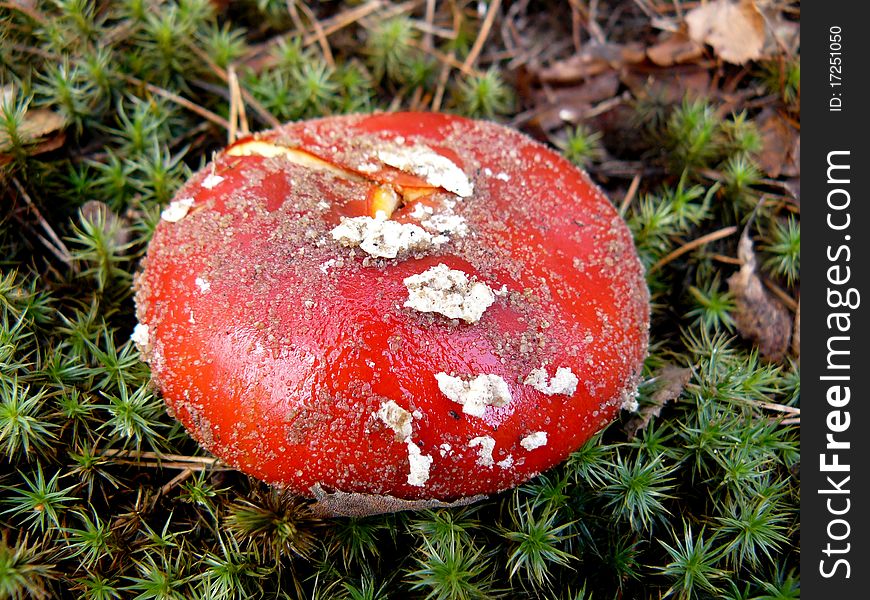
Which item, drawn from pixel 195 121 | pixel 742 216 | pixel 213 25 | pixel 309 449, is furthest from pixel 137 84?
pixel 742 216

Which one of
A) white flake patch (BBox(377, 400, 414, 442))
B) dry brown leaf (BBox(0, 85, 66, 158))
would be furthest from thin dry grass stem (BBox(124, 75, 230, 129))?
white flake patch (BBox(377, 400, 414, 442))

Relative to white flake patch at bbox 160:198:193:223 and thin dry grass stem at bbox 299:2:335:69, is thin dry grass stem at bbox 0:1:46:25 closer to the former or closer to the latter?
thin dry grass stem at bbox 299:2:335:69

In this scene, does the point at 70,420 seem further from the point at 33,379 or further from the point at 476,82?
the point at 476,82

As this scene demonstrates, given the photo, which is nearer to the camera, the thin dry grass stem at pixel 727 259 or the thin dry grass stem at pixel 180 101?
the thin dry grass stem at pixel 727 259

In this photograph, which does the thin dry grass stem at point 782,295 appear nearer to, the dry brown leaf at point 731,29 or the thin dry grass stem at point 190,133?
the dry brown leaf at point 731,29

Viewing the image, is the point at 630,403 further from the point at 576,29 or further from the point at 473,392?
the point at 576,29

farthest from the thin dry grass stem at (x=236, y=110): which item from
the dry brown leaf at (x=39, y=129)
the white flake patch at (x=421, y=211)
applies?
the white flake patch at (x=421, y=211)

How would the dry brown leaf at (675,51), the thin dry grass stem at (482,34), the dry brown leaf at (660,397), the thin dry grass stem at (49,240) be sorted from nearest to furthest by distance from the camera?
the dry brown leaf at (660,397), the thin dry grass stem at (49,240), the dry brown leaf at (675,51), the thin dry grass stem at (482,34)
